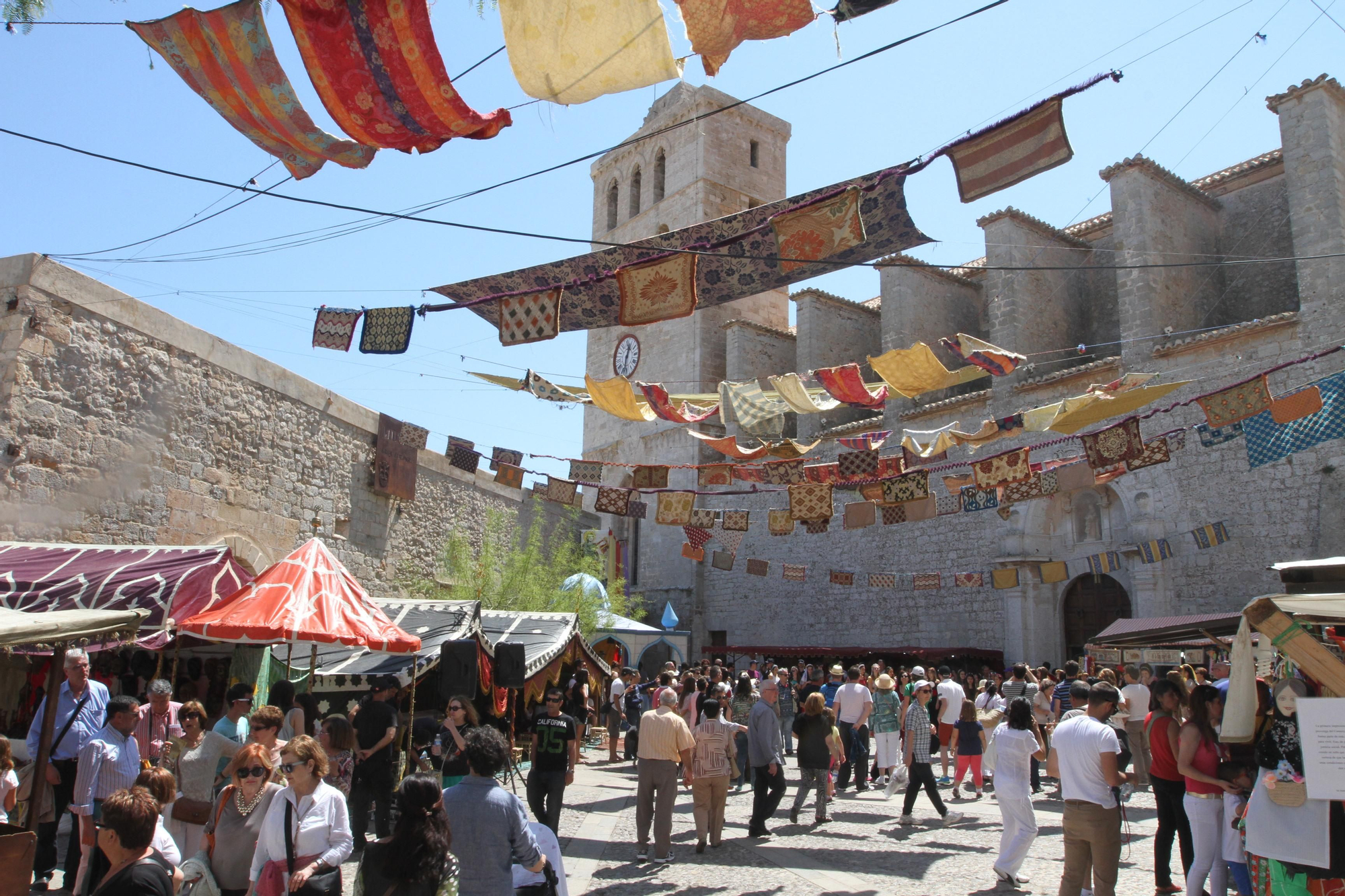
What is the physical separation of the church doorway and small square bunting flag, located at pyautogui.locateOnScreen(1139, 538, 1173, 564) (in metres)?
1.71

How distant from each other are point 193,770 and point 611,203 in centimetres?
2754

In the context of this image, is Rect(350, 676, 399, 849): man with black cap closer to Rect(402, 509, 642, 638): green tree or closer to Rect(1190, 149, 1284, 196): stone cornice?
Rect(402, 509, 642, 638): green tree

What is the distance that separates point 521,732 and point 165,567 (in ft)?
18.2

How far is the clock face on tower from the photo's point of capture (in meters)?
27.6

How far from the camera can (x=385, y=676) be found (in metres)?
9.43

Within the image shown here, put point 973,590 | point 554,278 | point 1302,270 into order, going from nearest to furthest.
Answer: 1. point 554,278
2. point 1302,270
3. point 973,590

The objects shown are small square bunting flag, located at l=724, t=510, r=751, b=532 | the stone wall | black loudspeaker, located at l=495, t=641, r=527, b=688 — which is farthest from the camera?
small square bunting flag, located at l=724, t=510, r=751, b=532

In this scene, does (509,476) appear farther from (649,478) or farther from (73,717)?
(73,717)

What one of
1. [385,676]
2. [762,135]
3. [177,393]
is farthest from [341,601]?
[762,135]

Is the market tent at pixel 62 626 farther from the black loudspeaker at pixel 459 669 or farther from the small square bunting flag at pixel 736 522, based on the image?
the small square bunting flag at pixel 736 522

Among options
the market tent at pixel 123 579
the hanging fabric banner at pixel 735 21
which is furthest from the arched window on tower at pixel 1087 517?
the market tent at pixel 123 579

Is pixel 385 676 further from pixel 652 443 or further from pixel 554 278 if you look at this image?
pixel 652 443

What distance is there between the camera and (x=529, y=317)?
922cm

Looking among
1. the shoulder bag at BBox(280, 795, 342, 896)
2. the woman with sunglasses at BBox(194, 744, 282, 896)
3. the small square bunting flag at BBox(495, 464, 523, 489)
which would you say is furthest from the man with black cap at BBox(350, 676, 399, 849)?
the small square bunting flag at BBox(495, 464, 523, 489)
